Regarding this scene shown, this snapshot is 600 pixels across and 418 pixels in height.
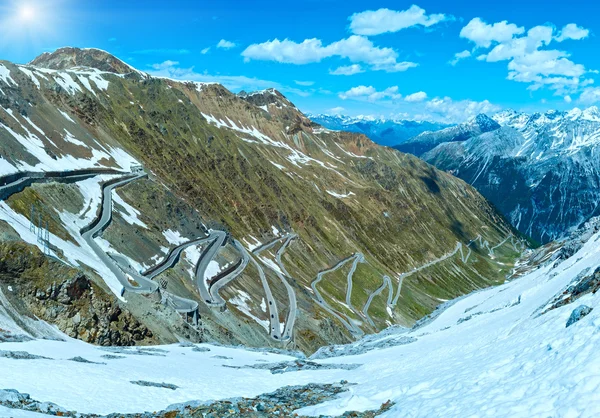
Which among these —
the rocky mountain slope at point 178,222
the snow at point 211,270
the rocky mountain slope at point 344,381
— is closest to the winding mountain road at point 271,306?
the rocky mountain slope at point 178,222

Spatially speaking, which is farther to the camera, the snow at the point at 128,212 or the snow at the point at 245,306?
the snow at the point at 128,212

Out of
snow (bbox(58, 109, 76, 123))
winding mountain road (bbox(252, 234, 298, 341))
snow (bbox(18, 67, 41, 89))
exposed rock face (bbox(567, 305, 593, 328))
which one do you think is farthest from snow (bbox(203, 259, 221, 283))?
snow (bbox(18, 67, 41, 89))

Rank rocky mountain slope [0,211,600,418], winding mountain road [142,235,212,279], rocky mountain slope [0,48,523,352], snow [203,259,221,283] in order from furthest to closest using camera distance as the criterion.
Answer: snow [203,259,221,283], winding mountain road [142,235,212,279], rocky mountain slope [0,48,523,352], rocky mountain slope [0,211,600,418]

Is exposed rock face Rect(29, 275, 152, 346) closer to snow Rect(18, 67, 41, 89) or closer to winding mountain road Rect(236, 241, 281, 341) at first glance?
winding mountain road Rect(236, 241, 281, 341)

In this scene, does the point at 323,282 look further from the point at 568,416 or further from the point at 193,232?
the point at 568,416

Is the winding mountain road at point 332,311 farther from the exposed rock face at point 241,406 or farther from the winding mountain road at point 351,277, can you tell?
the exposed rock face at point 241,406

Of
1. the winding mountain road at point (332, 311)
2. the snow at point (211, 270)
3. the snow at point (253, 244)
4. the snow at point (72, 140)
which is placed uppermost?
the snow at point (72, 140)
